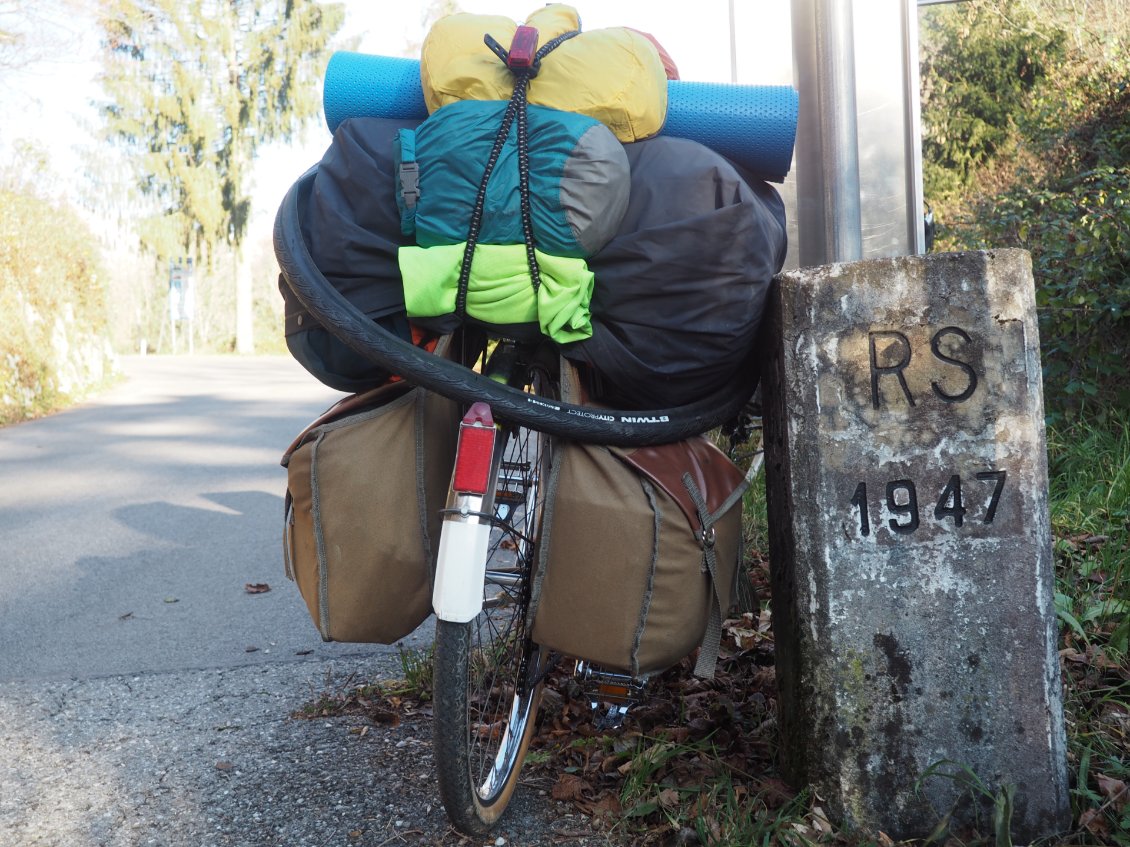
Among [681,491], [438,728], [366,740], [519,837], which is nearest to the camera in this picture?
[438,728]

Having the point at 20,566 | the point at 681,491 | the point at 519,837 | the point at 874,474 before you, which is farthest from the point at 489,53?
the point at 20,566

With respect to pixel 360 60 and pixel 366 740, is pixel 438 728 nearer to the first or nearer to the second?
pixel 366 740

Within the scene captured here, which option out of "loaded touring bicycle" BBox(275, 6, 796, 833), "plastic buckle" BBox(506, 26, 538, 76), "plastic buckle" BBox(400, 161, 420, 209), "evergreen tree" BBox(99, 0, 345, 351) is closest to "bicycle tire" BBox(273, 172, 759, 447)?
"loaded touring bicycle" BBox(275, 6, 796, 833)

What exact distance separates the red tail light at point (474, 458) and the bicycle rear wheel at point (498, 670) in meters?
0.23

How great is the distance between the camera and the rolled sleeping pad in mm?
2346

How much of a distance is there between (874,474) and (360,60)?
1548mm

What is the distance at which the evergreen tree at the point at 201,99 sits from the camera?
25.9m

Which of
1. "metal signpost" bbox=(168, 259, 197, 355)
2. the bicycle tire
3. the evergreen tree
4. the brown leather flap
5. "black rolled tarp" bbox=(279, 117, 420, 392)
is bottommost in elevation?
the brown leather flap

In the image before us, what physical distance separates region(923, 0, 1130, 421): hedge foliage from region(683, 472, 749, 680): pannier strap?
3.03 metres

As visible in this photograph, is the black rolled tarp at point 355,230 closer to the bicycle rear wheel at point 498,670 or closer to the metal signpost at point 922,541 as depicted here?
the bicycle rear wheel at point 498,670

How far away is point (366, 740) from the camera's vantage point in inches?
114

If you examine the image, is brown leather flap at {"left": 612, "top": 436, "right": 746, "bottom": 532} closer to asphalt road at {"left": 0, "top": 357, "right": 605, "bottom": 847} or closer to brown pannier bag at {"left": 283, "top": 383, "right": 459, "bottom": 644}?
brown pannier bag at {"left": 283, "top": 383, "right": 459, "bottom": 644}

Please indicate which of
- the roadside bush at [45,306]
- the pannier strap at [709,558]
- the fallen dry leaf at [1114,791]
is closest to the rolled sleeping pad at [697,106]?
the pannier strap at [709,558]

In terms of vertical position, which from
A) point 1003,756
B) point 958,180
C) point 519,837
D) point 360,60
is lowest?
point 519,837
